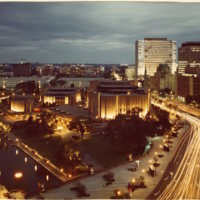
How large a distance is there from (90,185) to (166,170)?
1.44 metres

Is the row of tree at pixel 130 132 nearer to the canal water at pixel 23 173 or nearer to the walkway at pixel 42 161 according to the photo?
the walkway at pixel 42 161

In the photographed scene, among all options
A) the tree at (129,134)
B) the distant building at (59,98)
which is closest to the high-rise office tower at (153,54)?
the distant building at (59,98)

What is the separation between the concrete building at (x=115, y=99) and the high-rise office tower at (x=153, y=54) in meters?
8.70

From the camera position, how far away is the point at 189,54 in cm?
1998

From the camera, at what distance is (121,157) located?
6996 millimetres

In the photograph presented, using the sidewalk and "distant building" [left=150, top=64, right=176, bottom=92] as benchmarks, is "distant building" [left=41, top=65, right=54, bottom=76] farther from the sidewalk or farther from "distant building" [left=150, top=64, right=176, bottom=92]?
the sidewalk

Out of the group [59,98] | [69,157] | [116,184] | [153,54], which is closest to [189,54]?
[153,54]

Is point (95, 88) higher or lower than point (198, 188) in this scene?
A: higher

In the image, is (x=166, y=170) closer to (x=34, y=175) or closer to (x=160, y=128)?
(x=34, y=175)

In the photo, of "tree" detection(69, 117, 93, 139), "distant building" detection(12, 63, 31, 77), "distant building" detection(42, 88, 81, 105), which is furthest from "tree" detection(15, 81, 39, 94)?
"tree" detection(69, 117, 93, 139)

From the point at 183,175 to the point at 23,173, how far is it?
9.56ft

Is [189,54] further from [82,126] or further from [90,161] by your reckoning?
[90,161]

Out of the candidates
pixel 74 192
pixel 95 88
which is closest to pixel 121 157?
pixel 74 192

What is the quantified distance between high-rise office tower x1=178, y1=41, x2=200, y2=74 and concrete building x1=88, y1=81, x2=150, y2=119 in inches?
352
